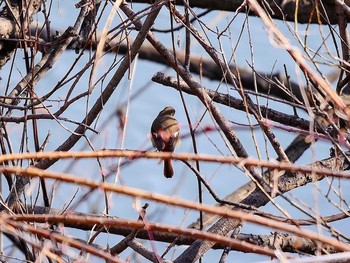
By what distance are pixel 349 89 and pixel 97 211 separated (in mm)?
1275

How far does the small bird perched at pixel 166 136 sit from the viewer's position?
3663 millimetres

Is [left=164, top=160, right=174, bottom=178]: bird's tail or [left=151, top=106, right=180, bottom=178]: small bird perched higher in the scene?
[left=151, top=106, right=180, bottom=178]: small bird perched

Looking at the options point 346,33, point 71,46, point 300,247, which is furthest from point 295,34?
point 71,46

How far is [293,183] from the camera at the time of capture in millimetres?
2830

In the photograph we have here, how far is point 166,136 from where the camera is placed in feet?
12.4

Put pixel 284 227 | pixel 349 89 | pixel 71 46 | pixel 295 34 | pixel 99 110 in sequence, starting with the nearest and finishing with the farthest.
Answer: pixel 284 227
pixel 295 34
pixel 99 110
pixel 71 46
pixel 349 89

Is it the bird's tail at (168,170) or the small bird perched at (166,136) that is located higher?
the small bird perched at (166,136)

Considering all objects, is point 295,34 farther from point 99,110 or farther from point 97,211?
point 97,211

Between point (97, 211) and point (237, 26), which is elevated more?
point (237, 26)

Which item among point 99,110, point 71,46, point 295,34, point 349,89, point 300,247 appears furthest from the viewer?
point 349,89

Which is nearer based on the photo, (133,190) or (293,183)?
(133,190)

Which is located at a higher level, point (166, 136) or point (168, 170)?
point (166, 136)

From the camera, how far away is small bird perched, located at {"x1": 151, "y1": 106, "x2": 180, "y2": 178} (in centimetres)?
366

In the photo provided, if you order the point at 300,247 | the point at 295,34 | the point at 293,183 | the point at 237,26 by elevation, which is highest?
the point at 237,26
